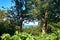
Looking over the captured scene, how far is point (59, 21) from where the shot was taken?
23.2 metres

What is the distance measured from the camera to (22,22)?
27172 millimetres

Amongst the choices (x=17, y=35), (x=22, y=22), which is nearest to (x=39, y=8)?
(x=22, y=22)

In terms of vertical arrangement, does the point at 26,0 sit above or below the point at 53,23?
above

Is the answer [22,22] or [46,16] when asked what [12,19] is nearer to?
[22,22]

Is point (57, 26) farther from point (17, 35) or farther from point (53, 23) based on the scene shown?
point (17, 35)

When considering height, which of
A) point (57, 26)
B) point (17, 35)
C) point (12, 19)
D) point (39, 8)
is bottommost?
point (17, 35)

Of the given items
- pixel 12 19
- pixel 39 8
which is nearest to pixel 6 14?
pixel 12 19

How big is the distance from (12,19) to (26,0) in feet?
10.2

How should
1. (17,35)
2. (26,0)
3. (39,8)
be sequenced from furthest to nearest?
(26,0), (39,8), (17,35)

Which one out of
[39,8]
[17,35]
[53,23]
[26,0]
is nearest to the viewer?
[17,35]

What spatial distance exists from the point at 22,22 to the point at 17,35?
58.1 feet

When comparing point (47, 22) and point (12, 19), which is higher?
point (12, 19)

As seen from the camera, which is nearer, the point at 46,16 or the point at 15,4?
the point at 46,16

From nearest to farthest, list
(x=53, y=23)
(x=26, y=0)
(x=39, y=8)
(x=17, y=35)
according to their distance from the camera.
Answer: (x=17, y=35), (x=39, y=8), (x=53, y=23), (x=26, y=0)
